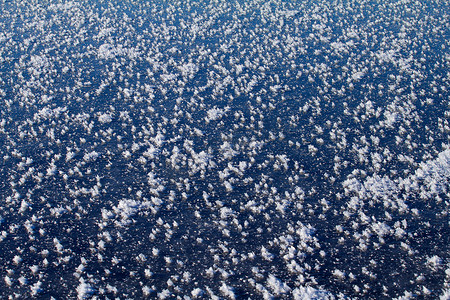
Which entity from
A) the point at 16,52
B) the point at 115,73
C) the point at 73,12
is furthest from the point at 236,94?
the point at 73,12

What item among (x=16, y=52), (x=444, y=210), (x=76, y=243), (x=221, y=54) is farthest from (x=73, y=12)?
(x=444, y=210)

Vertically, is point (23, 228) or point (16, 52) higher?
point (16, 52)

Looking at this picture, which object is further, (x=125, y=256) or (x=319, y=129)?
(x=319, y=129)

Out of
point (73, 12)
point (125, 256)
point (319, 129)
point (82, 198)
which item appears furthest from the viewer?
point (73, 12)

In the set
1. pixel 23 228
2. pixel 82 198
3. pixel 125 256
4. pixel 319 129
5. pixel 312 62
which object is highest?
pixel 312 62

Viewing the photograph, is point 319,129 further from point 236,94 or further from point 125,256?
point 125,256

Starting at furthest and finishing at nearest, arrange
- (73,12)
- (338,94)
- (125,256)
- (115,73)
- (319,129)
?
(73,12), (115,73), (338,94), (319,129), (125,256)

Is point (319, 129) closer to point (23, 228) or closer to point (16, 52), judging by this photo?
point (23, 228)
